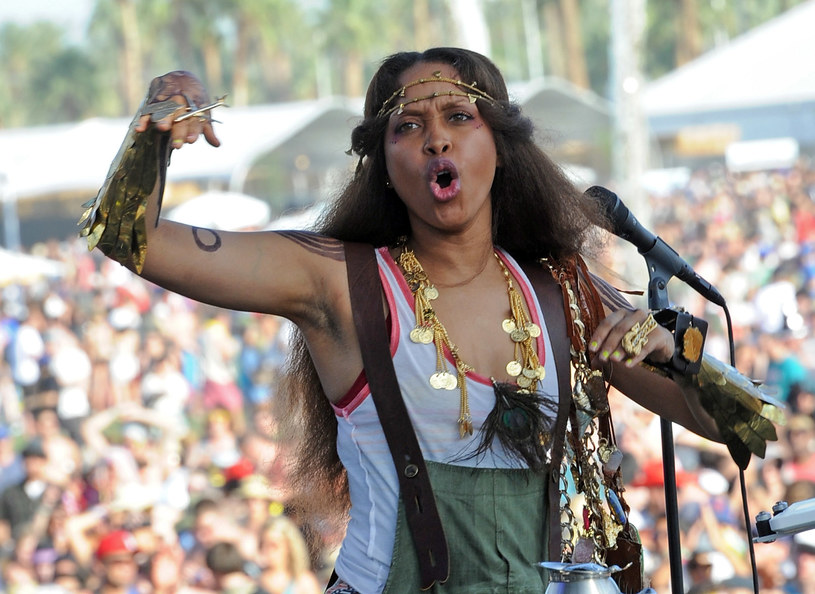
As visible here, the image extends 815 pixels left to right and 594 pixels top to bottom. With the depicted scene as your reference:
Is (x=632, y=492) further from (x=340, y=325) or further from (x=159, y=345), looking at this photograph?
(x=159, y=345)

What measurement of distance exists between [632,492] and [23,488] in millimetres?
4211

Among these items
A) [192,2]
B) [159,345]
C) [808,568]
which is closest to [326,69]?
[192,2]

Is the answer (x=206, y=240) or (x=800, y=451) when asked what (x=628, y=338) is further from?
(x=800, y=451)

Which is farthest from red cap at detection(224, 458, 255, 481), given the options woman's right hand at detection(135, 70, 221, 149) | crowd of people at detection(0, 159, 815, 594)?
woman's right hand at detection(135, 70, 221, 149)

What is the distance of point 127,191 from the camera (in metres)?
2.09

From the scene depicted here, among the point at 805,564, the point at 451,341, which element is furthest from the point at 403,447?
the point at 805,564

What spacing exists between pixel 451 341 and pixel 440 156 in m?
0.39

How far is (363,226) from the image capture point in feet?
8.64

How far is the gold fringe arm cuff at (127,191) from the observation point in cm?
208

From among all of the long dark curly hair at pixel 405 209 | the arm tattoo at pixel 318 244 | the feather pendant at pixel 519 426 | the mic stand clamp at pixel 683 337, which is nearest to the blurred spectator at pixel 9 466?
the long dark curly hair at pixel 405 209

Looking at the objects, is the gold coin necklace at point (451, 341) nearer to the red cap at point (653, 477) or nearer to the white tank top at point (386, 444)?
the white tank top at point (386, 444)

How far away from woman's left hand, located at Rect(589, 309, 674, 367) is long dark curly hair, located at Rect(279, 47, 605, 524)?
417 mm

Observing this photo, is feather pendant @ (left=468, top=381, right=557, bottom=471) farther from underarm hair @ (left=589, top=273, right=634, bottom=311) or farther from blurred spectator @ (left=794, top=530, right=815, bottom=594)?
blurred spectator @ (left=794, top=530, right=815, bottom=594)

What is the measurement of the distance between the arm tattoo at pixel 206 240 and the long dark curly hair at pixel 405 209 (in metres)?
0.39
